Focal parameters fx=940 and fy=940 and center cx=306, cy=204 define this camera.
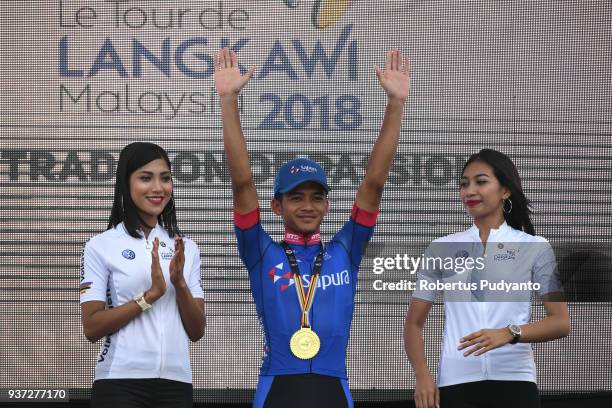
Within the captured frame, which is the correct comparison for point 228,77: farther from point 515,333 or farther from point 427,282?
point 515,333

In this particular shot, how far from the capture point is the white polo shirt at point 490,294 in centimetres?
297

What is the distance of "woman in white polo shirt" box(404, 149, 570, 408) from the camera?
2.94 metres

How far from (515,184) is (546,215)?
49.8 inches

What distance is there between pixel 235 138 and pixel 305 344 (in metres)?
0.62

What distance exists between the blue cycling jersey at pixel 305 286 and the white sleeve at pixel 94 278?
41 cm

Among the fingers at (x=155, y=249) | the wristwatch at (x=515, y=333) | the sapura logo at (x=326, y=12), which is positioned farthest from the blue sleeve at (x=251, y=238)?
the sapura logo at (x=326, y=12)

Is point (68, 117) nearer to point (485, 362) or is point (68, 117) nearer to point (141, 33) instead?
point (141, 33)

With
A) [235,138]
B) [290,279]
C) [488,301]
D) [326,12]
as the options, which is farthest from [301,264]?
[326,12]

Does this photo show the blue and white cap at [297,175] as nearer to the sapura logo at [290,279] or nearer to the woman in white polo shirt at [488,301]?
the sapura logo at [290,279]

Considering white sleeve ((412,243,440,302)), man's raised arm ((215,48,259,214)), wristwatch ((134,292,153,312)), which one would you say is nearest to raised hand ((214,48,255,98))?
man's raised arm ((215,48,259,214))

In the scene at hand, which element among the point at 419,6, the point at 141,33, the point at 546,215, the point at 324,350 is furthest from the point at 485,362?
the point at 141,33

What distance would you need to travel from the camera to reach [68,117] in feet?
14.3

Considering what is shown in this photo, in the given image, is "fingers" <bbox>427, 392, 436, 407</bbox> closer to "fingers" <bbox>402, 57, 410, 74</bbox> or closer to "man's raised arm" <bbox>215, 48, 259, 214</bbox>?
"man's raised arm" <bbox>215, 48, 259, 214</bbox>

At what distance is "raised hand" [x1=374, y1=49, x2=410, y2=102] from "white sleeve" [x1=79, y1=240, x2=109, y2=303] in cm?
99
